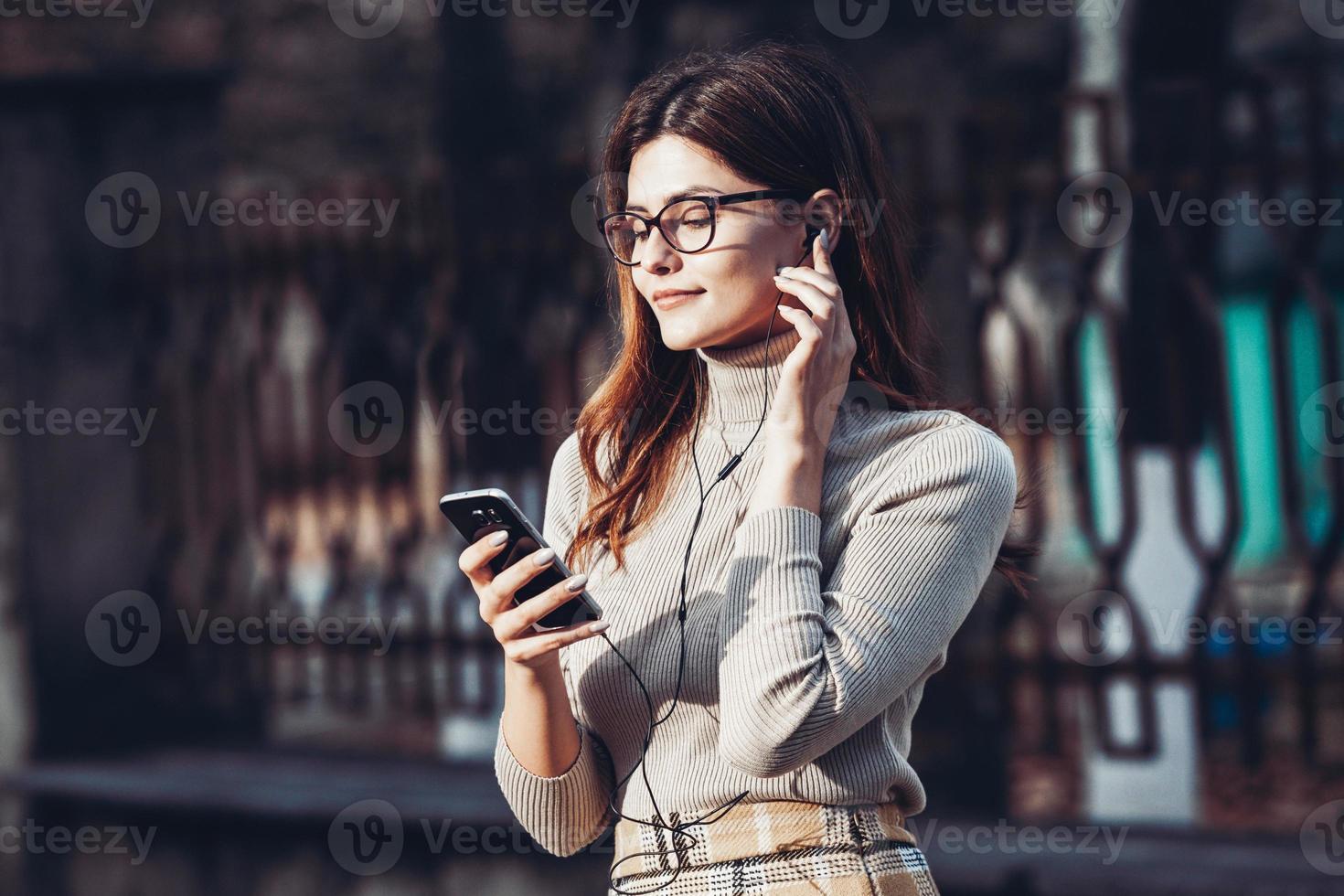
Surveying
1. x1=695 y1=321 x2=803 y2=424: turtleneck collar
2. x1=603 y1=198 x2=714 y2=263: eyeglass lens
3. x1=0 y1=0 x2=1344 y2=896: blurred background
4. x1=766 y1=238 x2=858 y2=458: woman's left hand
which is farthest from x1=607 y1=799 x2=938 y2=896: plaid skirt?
x1=0 y1=0 x2=1344 y2=896: blurred background

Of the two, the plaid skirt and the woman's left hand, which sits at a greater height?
the woman's left hand

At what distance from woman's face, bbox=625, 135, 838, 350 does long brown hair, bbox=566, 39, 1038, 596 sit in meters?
0.03

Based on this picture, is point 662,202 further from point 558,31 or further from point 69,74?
point 558,31

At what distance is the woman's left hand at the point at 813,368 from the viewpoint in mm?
1800

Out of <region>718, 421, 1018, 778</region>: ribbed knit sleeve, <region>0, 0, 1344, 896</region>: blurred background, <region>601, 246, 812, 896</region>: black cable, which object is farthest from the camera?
<region>0, 0, 1344, 896</region>: blurred background

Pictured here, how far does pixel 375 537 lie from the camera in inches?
208

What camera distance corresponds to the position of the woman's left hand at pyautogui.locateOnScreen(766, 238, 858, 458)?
5.90ft

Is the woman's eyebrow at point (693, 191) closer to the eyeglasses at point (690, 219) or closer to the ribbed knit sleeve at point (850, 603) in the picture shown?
the eyeglasses at point (690, 219)

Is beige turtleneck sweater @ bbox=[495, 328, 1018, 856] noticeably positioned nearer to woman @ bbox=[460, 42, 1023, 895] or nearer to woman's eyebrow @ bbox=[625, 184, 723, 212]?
woman @ bbox=[460, 42, 1023, 895]

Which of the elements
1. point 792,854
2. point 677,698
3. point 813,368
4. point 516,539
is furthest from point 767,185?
point 792,854

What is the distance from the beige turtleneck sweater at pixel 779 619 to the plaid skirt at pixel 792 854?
0.02 meters

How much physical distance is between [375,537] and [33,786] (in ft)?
4.92

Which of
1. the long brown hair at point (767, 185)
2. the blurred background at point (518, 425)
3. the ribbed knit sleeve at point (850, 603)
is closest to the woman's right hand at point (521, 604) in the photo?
the ribbed knit sleeve at point (850, 603)

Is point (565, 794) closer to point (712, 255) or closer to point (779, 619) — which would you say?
point (779, 619)
